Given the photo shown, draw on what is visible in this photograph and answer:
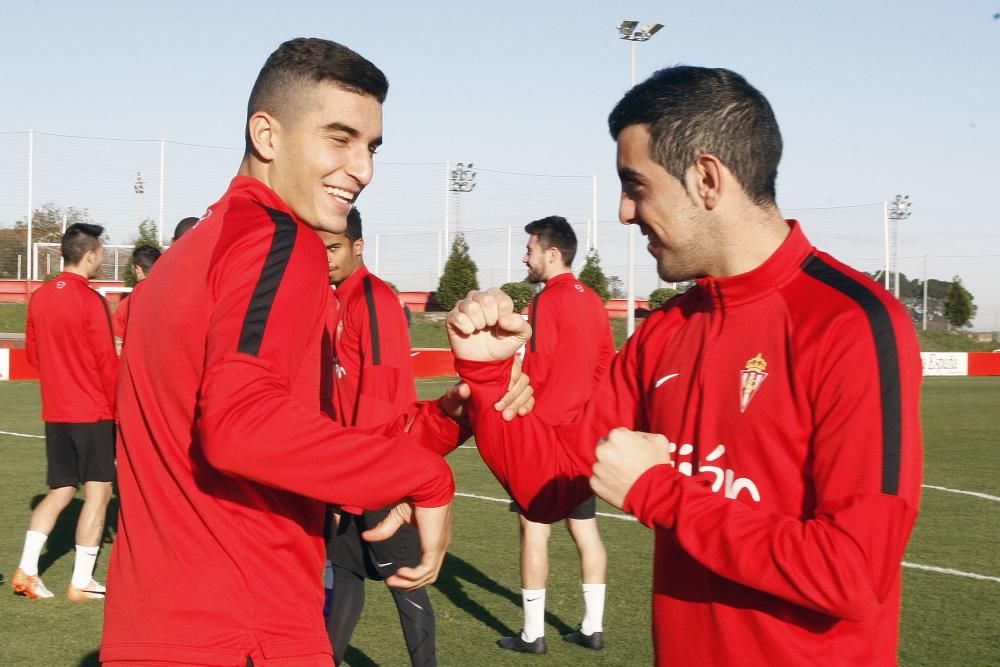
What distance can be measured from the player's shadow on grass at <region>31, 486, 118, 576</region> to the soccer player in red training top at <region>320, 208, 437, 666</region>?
3.08 meters

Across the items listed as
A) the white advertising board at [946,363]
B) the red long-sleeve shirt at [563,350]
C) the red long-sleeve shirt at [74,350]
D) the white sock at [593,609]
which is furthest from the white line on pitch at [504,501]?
the white advertising board at [946,363]

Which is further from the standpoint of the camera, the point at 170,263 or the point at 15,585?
the point at 15,585

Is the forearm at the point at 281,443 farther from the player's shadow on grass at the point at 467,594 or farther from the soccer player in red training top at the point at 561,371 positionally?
the player's shadow on grass at the point at 467,594

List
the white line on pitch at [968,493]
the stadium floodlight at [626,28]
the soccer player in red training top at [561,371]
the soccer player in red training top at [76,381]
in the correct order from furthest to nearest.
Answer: the stadium floodlight at [626,28] → the white line on pitch at [968,493] → the soccer player in red training top at [76,381] → the soccer player in red training top at [561,371]

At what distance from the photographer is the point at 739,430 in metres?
2.49

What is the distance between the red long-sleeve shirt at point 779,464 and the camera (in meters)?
2.18

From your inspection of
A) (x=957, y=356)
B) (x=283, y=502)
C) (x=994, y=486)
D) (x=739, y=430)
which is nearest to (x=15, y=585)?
(x=283, y=502)

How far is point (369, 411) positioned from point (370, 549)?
26.1 inches

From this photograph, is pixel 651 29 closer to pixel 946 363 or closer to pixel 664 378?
pixel 946 363

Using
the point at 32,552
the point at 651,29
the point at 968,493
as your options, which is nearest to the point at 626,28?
the point at 651,29

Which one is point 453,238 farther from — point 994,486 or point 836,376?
point 836,376

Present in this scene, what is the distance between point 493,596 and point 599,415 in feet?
16.0

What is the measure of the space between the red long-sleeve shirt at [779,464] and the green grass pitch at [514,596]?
3860 mm

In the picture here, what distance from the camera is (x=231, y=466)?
226cm
